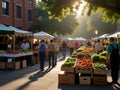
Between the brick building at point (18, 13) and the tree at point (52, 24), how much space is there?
6.81m

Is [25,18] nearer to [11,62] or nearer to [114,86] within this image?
[11,62]

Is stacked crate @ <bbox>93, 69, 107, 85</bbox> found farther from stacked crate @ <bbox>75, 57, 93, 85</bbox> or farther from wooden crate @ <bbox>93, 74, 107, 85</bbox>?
stacked crate @ <bbox>75, 57, 93, 85</bbox>

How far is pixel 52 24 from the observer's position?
55.1 metres

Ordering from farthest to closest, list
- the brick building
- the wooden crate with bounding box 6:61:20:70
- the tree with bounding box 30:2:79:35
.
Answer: the tree with bounding box 30:2:79:35, the brick building, the wooden crate with bounding box 6:61:20:70

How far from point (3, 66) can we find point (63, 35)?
Answer: 39.6 metres

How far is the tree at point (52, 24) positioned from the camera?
53.9 m

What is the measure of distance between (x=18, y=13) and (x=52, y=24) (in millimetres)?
15408

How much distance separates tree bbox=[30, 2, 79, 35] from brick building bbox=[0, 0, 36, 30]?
22.3ft

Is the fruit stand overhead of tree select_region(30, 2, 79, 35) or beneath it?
beneath

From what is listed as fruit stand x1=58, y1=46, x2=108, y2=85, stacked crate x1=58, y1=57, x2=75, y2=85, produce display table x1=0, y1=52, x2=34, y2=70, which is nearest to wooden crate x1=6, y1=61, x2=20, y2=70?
produce display table x1=0, y1=52, x2=34, y2=70

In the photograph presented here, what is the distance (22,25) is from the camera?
41.4m

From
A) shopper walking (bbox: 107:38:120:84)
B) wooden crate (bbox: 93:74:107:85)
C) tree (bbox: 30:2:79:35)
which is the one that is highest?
tree (bbox: 30:2:79:35)

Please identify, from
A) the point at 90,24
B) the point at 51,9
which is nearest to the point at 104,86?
the point at 51,9

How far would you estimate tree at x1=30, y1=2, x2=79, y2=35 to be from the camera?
5390cm
